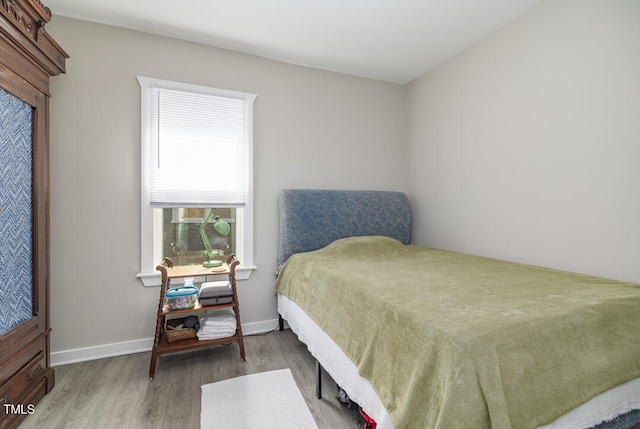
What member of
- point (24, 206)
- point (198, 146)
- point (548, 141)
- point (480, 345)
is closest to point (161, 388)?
point (24, 206)

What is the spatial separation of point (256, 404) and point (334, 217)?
5.57ft

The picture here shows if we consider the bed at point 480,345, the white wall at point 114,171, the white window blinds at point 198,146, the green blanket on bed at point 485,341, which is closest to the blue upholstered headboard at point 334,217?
the white wall at point 114,171

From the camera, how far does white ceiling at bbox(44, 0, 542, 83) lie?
210cm

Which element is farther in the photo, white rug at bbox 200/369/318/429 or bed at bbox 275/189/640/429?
white rug at bbox 200/369/318/429

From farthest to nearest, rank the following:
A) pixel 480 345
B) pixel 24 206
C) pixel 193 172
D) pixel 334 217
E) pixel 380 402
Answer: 1. pixel 334 217
2. pixel 193 172
3. pixel 24 206
4. pixel 380 402
5. pixel 480 345

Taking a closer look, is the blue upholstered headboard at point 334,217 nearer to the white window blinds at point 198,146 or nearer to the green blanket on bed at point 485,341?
the white window blinds at point 198,146

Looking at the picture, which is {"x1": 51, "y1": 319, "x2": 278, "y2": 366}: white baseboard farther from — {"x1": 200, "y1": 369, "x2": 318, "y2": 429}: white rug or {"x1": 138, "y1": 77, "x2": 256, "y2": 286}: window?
{"x1": 200, "y1": 369, "x2": 318, "y2": 429}: white rug

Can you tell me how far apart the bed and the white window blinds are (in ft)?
4.31

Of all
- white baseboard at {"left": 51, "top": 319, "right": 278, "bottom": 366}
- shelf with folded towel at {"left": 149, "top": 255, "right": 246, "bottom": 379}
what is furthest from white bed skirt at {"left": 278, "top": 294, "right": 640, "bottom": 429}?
white baseboard at {"left": 51, "top": 319, "right": 278, "bottom": 366}

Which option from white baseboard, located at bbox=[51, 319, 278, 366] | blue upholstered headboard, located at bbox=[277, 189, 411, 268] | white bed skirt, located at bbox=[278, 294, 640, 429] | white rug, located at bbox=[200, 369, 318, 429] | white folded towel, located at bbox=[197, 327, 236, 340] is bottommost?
white rug, located at bbox=[200, 369, 318, 429]

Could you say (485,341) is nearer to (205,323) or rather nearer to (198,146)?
(205,323)

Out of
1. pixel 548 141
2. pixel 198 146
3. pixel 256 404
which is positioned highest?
pixel 198 146

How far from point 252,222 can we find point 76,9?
204 cm

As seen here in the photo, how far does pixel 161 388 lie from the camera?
189cm
